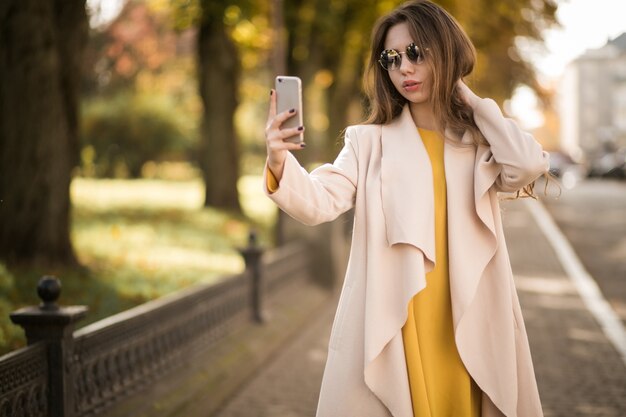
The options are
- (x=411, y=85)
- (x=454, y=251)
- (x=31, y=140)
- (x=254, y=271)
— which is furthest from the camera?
(x=254, y=271)

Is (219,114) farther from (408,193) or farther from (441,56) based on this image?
(408,193)

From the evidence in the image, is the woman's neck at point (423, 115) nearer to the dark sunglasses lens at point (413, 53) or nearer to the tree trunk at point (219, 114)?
the dark sunglasses lens at point (413, 53)

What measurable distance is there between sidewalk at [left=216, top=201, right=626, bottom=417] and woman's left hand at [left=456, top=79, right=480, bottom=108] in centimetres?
87

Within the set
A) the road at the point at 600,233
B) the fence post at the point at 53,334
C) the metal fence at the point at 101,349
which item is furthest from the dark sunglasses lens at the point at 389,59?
the road at the point at 600,233

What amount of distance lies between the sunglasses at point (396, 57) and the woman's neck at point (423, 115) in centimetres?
19

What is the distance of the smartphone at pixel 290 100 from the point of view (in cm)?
292

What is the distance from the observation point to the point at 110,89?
133ft

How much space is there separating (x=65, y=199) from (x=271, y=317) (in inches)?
105

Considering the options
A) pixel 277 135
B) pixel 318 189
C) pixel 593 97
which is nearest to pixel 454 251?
pixel 318 189

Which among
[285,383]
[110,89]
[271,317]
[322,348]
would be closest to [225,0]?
[271,317]

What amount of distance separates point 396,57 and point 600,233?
64.1 feet

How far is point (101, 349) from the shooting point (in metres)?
5.57

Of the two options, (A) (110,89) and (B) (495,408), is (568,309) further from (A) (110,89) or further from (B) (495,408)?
(A) (110,89)

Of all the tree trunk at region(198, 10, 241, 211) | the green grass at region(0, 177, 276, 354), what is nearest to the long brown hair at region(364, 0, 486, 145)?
the green grass at region(0, 177, 276, 354)
